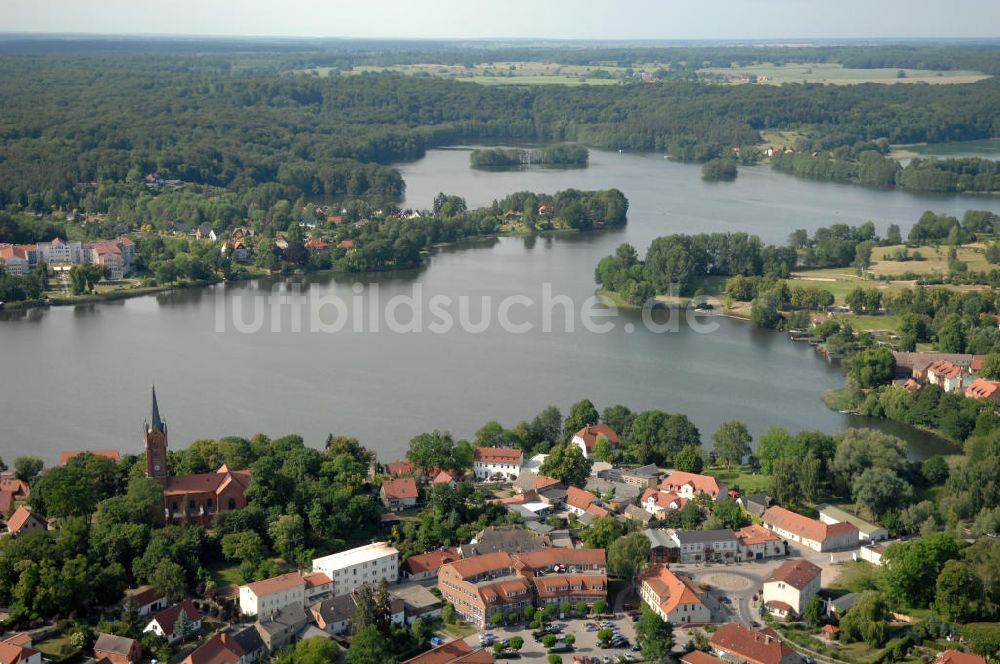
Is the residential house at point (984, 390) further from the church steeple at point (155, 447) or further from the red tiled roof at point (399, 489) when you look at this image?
the church steeple at point (155, 447)

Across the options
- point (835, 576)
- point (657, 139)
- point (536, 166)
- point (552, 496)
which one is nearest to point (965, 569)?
point (835, 576)

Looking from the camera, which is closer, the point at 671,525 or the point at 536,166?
the point at 671,525

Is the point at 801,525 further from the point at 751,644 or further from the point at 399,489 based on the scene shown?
the point at 399,489

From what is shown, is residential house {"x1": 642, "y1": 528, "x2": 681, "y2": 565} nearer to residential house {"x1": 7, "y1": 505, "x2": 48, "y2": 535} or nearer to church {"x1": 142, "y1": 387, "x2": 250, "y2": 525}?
church {"x1": 142, "y1": 387, "x2": 250, "y2": 525}

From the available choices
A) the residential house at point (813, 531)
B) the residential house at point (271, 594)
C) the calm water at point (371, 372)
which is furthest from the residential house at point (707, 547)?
the calm water at point (371, 372)

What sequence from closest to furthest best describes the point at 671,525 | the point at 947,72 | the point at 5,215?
the point at 671,525 < the point at 5,215 < the point at 947,72

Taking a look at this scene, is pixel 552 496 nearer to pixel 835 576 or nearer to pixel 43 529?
pixel 835 576

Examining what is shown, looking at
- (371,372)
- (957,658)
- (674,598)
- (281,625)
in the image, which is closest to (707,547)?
(674,598)
